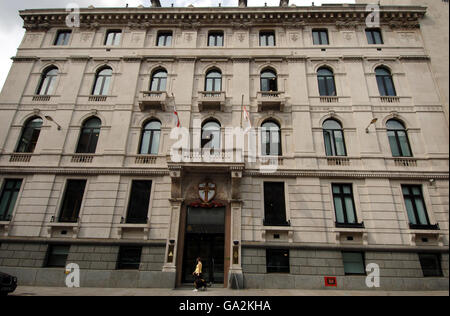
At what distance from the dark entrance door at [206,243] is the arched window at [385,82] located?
15.2m

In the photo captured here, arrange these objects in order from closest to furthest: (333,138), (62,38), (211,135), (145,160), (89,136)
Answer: (145,160) → (333,138) → (211,135) → (89,136) → (62,38)

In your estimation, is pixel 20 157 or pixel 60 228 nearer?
pixel 60 228

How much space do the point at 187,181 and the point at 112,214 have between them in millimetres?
5158

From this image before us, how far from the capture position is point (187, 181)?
1596 centimetres

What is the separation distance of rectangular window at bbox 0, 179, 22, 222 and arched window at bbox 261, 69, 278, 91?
18919mm

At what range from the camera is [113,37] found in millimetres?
20844

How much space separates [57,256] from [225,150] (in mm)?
12499

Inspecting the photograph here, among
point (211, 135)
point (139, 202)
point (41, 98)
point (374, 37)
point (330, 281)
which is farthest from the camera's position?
point (374, 37)

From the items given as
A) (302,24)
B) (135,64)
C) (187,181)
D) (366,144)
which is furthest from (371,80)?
(135,64)

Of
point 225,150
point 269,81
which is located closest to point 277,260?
point 225,150

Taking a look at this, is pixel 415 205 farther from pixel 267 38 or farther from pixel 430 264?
pixel 267 38
